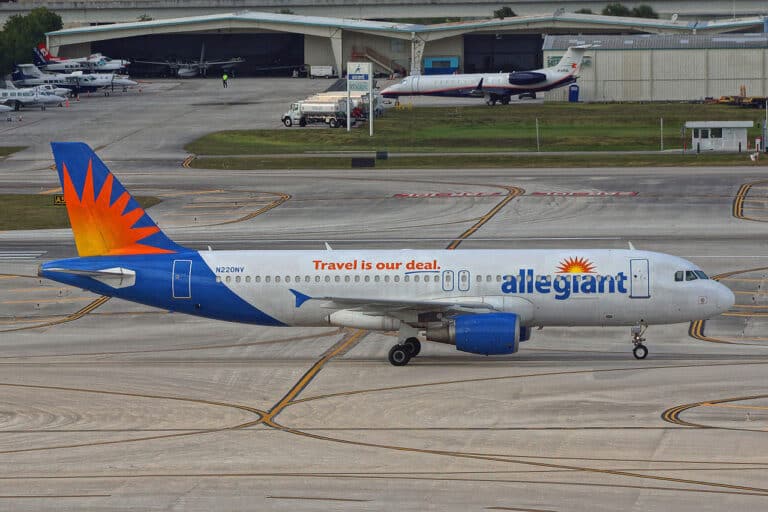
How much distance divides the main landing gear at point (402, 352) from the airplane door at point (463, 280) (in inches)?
100

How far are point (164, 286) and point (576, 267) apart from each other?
14.6 metres

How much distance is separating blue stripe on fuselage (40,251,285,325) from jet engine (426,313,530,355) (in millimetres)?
6927

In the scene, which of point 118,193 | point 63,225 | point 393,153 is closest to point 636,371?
point 118,193

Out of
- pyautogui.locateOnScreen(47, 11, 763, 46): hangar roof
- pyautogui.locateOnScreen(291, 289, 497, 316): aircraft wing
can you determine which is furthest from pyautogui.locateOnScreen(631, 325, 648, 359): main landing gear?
pyautogui.locateOnScreen(47, 11, 763, 46): hangar roof

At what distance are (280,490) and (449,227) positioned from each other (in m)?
44.5

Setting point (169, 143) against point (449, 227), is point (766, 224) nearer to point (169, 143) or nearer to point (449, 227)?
point (449, 227)

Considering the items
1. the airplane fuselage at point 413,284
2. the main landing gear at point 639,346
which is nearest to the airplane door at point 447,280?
the airplane fuselage at point 413,284

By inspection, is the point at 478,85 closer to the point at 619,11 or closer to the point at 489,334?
the point at 619,11

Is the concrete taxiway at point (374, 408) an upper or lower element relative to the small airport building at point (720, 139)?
lower

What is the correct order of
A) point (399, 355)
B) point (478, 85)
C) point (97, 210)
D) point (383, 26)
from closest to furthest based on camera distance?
point (399, 355) < point (97, 210) < point (478, 85) < point (383, 26)

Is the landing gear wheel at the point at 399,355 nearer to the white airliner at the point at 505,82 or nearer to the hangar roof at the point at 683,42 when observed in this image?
the white airliner at the point at 505,82

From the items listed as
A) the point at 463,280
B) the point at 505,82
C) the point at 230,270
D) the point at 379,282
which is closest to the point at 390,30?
the point at 505,82

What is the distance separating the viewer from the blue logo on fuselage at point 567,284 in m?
42.7

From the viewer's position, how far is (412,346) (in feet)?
143
